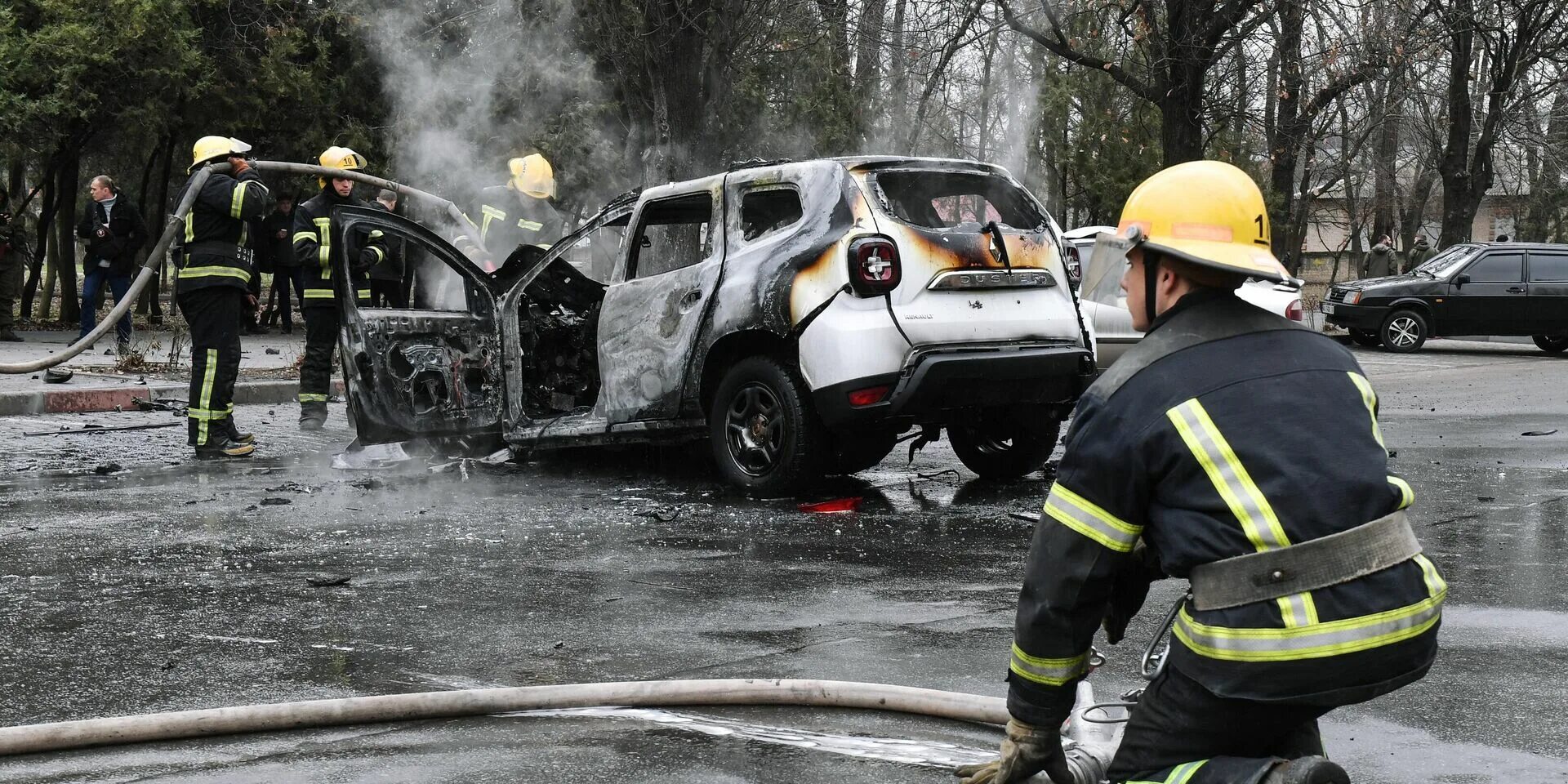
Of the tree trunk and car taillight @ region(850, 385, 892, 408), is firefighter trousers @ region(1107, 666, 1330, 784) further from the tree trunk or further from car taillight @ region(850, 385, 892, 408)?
the tree trunk

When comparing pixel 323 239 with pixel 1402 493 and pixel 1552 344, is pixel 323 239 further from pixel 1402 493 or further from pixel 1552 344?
pixel 1552 344

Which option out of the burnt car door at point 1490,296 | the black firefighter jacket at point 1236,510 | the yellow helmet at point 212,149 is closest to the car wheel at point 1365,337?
the burnt car door at point 1490,296

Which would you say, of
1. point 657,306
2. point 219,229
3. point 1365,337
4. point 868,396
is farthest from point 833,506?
point 1365,337

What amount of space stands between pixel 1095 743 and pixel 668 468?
6.47m

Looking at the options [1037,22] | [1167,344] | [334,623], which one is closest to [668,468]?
[334,623]

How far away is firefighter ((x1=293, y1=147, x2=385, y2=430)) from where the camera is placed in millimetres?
10867

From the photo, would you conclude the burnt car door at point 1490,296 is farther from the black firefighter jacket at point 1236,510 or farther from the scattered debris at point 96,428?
the black firefighter jacket at point 1236,510

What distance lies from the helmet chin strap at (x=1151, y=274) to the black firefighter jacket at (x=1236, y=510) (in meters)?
0.10

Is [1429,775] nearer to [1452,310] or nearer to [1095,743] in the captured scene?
[1095,743]

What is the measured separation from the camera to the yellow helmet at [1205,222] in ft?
8.23

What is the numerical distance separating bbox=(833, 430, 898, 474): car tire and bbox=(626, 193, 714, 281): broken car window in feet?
4.11

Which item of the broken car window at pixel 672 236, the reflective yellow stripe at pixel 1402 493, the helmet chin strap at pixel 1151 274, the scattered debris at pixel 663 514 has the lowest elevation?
→ the scattered debris at pixel 663 514

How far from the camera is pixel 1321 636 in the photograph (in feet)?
7.52

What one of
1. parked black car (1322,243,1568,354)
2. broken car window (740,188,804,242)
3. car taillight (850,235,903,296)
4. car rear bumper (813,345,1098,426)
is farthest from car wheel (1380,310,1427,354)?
car taillight (850,235,903,296)
